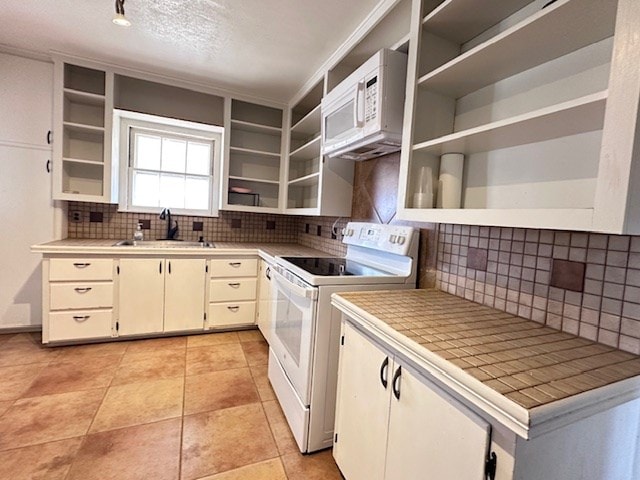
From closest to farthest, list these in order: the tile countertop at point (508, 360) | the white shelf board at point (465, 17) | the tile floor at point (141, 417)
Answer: the tile countertop at point (508, 360) → the white shelf board at point (465, 17) → the tile floor at point (141, 417)

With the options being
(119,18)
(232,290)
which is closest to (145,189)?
(232,290)

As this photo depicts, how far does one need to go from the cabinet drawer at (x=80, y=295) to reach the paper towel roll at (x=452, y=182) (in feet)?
8.62

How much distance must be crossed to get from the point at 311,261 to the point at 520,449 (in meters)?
1.62

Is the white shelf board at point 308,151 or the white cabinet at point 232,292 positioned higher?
the white shelf board at point 308,151

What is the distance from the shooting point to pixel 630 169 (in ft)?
2.29

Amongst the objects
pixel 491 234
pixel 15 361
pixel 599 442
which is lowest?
pixel 15 361

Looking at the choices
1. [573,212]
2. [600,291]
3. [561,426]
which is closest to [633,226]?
[573,212]

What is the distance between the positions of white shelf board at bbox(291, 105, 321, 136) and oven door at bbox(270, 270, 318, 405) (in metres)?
1.46

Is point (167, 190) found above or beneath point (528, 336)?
above

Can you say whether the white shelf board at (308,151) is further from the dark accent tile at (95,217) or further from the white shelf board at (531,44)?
the dark accent tile at (95,217)

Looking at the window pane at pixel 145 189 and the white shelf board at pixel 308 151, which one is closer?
the white shelf board at pixel 308 151

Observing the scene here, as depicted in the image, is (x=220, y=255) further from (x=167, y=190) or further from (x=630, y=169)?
(x=630, y=169)

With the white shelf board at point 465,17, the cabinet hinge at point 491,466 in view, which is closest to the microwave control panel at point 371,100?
the white shelf board at point 465,17

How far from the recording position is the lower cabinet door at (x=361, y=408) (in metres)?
1.08
